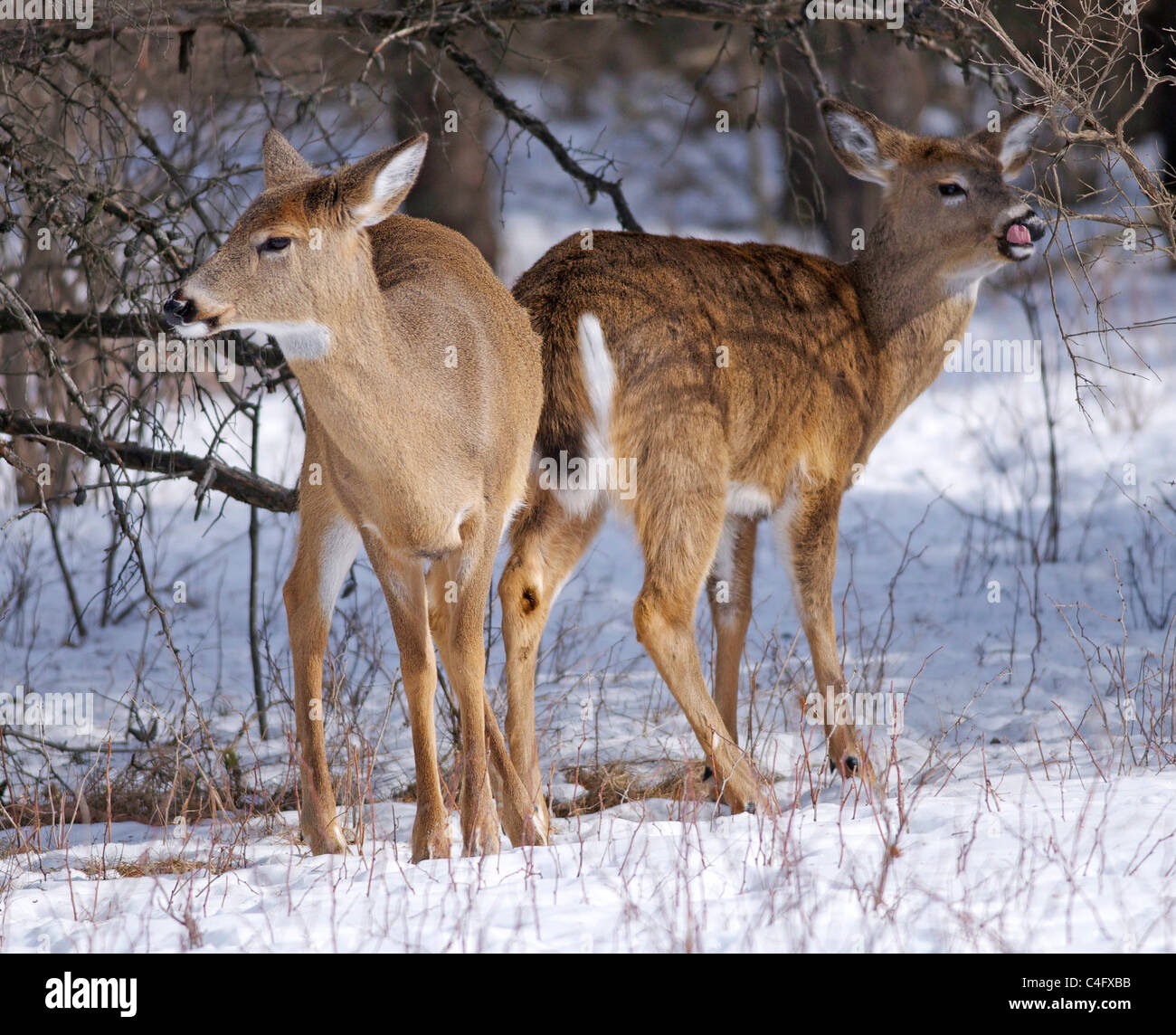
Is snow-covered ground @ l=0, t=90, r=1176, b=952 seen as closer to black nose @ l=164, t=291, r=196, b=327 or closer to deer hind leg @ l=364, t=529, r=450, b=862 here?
deer hind leg @ l=364, t=529, r=450, b=862

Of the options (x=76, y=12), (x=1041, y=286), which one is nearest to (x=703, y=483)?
(x=76, y=12)

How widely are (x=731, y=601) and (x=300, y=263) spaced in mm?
2829

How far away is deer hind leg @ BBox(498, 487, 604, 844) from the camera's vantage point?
17.9ft

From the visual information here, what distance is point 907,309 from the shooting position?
21.1 ft

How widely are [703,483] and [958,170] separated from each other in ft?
6.52

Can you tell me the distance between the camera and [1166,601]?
8109 mm

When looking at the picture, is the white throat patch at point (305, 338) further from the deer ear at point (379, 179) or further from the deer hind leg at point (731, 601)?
the deer hind leg at point (731, 601)

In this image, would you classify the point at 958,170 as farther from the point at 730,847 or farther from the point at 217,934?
the point at 217,934

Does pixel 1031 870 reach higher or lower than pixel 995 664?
lower

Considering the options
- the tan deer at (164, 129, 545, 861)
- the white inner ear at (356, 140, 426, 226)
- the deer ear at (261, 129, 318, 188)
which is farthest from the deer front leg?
the deer ear at (261, 129, 318, 188)

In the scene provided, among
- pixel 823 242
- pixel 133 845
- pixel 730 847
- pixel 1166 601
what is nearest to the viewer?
pixel 730 847

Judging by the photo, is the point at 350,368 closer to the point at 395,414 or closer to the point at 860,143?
the point at 395,414

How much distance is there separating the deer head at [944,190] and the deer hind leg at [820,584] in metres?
1.22

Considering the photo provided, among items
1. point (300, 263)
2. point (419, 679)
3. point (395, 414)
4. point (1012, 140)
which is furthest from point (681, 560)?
point (1012, 140)
